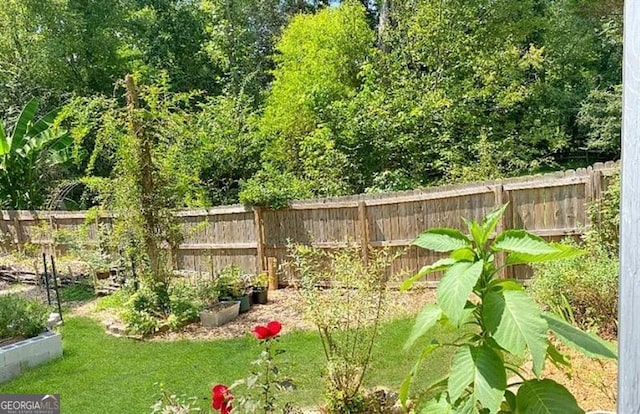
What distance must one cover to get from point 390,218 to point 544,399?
6032 millimetres

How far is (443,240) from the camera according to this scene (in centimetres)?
174

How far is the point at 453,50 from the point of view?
37.1 ft

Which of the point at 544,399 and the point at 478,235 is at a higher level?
the point at 478,235

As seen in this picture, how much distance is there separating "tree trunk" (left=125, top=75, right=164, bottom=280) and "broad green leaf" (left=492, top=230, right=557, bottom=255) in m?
5.98

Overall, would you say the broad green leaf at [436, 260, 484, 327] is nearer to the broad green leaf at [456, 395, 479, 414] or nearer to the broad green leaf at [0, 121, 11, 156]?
the broad green leaf at [456, 395, 479, 414]

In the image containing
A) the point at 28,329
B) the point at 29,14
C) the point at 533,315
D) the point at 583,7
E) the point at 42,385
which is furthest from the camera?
the point at 29,14

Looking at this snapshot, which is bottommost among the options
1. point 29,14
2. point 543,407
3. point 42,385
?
point 42,385

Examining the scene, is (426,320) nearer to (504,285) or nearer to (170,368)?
(504,285)

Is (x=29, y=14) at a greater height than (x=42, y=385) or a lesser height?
greater

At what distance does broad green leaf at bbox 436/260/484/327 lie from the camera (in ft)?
4.66

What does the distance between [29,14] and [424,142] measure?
13.8m

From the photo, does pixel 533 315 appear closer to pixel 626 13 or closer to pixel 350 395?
pixel 626 13

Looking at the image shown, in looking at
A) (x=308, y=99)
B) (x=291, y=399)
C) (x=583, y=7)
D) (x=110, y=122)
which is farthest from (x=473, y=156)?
(x=291, y=399)

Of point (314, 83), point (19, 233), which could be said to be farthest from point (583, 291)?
point (19, 233)
